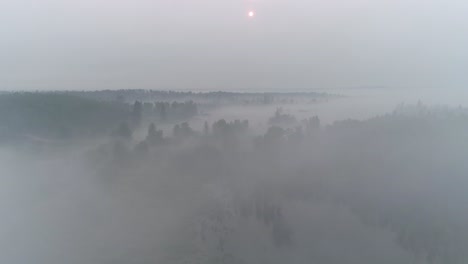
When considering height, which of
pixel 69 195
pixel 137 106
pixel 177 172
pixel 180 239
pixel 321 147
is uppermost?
pixel 137 106

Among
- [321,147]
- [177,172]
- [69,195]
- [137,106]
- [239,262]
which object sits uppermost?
[137,106]

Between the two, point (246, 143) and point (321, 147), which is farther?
point (321, 147)

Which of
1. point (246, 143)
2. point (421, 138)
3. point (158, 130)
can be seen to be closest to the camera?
point (158, 130)

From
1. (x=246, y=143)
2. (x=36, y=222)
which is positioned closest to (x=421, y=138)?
(x=246, y=143)

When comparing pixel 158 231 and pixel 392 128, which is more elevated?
pixel 392 128

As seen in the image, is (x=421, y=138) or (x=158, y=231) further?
(x=421, y=138)

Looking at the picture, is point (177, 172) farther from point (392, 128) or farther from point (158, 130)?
point (392, 128)

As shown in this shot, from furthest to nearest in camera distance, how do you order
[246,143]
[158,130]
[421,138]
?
[421,138]
[246,143]
[158,130]

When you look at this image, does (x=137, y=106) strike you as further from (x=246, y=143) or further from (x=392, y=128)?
(x=392, y=128)

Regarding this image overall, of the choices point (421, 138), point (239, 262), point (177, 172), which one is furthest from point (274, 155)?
point (421, 138)
